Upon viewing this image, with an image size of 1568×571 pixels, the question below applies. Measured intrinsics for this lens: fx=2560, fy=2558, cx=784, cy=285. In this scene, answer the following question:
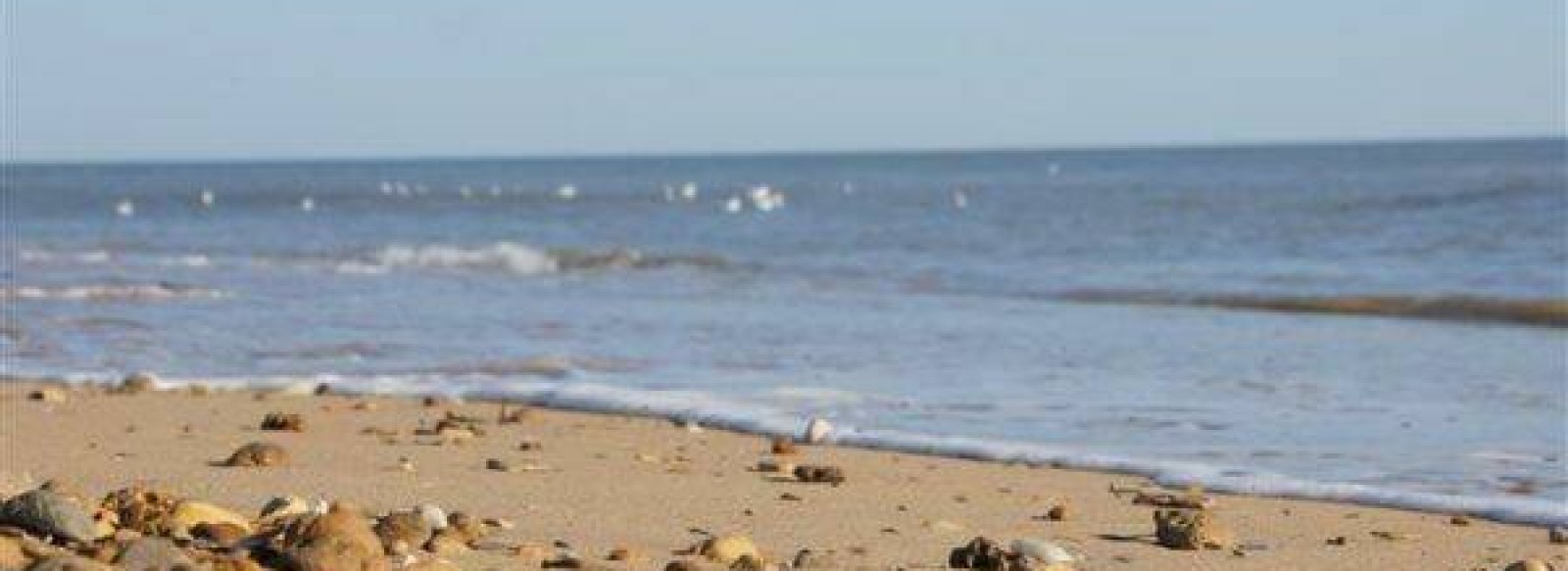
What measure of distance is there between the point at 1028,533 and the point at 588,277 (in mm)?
21244

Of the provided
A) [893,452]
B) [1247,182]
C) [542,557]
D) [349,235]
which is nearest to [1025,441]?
[893,452]

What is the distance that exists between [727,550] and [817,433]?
4.40 meters

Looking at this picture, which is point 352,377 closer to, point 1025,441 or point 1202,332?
point 1025,441

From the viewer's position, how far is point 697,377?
13.6m

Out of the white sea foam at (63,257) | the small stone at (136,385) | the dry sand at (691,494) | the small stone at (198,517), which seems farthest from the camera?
the white sea foam at (63,257)

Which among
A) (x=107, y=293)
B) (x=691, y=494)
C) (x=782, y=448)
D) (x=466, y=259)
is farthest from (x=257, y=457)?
(x=466, y=259)

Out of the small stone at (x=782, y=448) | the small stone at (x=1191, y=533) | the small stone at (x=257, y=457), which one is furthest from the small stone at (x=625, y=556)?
the small stone at (x=782, y=448)

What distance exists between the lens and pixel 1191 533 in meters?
6.75

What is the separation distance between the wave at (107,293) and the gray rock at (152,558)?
16086 mm

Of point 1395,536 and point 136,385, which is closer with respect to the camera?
point 1395,536

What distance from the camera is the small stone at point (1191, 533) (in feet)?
22.1

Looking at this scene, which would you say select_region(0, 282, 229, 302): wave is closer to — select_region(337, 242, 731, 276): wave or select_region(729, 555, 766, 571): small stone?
select_region(337, 242, 731, 276): wave

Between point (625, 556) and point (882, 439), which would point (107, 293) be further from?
point (625, 556)

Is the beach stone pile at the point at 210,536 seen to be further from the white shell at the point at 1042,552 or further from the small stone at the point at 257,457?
the small stone at the point at 257,457
